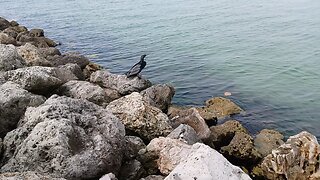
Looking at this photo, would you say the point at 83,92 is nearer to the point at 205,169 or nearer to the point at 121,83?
the point at 121,83

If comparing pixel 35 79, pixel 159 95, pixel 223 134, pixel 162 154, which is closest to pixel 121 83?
pixel 159 95

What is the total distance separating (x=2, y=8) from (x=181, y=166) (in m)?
48.3

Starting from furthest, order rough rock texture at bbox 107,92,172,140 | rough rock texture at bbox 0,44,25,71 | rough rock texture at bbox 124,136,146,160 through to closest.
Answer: rough rock texture at bbox 0,44,25,71 < rough rock texture at bbox 107,92,172,140 < rough rock texture at bbox 124,136,146,160

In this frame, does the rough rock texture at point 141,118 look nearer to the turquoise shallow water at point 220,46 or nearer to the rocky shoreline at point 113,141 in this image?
the rocky shoreline at point 113,141

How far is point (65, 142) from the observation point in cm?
621

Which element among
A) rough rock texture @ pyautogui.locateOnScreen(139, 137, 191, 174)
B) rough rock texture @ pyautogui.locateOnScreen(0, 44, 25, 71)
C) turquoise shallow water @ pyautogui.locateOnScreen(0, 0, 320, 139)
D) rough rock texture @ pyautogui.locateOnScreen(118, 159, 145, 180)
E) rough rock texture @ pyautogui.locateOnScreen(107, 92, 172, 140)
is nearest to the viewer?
rough rock texture @ pyautogui.locateOnScreen(118, 159, 145, 180)

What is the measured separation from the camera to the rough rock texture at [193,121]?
988 centimetres

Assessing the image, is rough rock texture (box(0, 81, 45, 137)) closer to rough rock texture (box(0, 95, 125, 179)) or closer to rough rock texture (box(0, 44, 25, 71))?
rough rock texture (box(0, 95, 125, 179))

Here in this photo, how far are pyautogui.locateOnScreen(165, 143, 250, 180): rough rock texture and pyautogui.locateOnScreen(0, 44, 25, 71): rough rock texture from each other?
702 cm

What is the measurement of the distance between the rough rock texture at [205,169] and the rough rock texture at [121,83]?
7.43m

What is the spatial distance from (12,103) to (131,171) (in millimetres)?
2920

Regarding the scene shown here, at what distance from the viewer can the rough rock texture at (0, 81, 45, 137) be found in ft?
24.9

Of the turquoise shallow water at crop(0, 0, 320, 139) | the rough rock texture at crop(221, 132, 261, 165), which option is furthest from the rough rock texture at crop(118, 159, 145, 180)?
the turquoise shallow water at crop(0, 0, 320, 139)

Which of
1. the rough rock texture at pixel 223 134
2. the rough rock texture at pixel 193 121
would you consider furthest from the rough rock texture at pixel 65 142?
the rough rock texture at pixel 223 134
